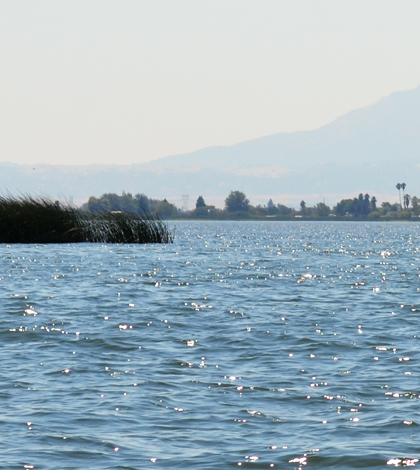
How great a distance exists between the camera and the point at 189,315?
24688 millimetres

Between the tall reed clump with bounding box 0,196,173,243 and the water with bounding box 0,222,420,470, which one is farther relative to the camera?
the tall reed clump with bounding box 0,196,173,243

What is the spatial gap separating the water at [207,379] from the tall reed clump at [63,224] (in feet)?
71.8

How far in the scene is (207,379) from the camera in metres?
15.2

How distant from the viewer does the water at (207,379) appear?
11109mm

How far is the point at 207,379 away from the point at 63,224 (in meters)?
42.1

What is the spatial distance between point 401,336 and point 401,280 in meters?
19.4

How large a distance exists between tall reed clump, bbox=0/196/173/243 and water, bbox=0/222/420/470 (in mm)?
21890

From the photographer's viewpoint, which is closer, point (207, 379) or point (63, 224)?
point (207, 379)

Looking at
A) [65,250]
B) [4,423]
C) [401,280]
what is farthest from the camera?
[65,250]

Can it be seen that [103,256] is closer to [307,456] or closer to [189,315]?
[189,315]

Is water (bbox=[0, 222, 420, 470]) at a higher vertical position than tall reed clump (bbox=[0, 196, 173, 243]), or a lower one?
lower

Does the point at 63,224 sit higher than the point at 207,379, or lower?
higher

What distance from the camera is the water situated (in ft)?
36.4

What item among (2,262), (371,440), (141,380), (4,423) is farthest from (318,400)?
(2,262)
